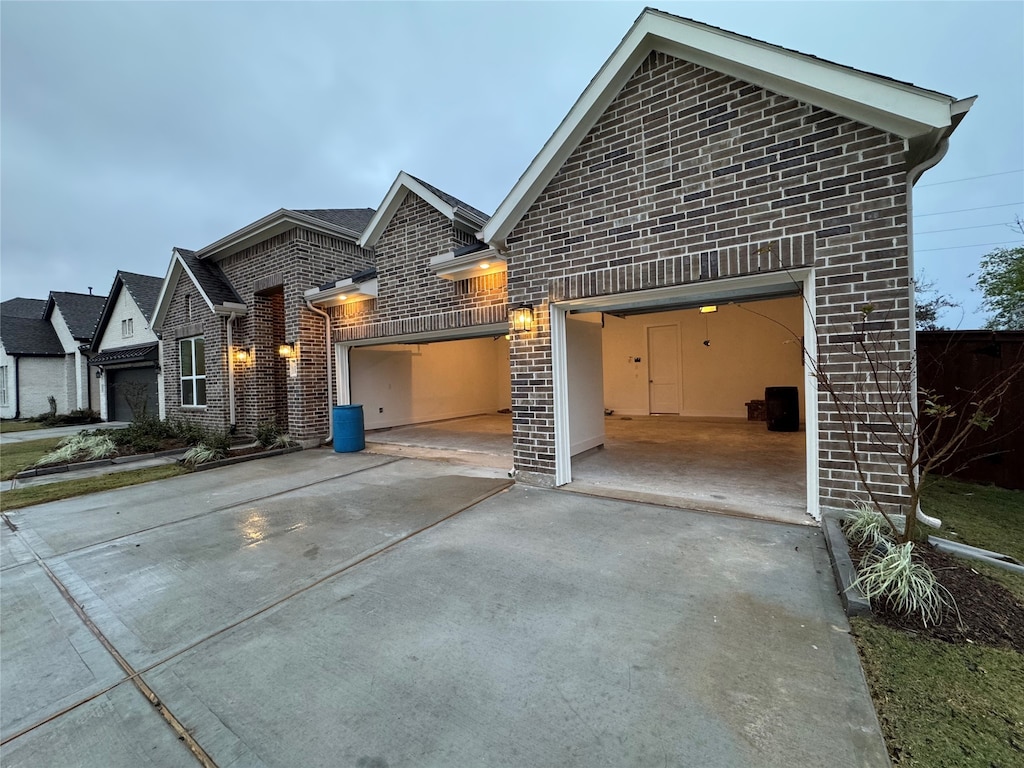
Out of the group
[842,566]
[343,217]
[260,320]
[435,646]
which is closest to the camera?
[435,646]

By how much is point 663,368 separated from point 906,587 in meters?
10.7

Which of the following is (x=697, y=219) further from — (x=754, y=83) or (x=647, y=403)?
(x=647, y=403)

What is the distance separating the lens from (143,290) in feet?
56.3

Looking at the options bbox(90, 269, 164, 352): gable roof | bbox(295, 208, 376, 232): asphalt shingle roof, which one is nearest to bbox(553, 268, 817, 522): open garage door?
bbox(295, 208, 376, 232): asphalt shingle roof

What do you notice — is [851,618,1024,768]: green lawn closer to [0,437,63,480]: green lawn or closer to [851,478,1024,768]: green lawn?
[851,478,1024,768]: green lawn

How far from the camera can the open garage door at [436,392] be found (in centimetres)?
1015

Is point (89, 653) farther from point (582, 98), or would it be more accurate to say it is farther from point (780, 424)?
point (780, 424)

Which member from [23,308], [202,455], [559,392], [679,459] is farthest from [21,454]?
[23,308]

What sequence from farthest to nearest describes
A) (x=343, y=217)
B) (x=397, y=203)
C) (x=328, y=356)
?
1. (x=343, y=217)
2. (x=328, y=356)
3. (x=397, y=203)

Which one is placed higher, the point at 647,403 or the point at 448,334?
the point at 448,334

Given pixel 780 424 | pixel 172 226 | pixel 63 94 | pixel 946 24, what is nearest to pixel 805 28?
pixel 946 24

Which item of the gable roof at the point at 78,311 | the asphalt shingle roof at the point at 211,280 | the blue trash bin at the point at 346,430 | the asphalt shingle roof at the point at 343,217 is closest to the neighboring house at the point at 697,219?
the blue trash bin at the point at 346,430

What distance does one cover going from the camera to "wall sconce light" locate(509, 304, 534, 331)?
567 centimetres

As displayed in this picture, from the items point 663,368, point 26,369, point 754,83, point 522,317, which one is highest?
point 754,83
